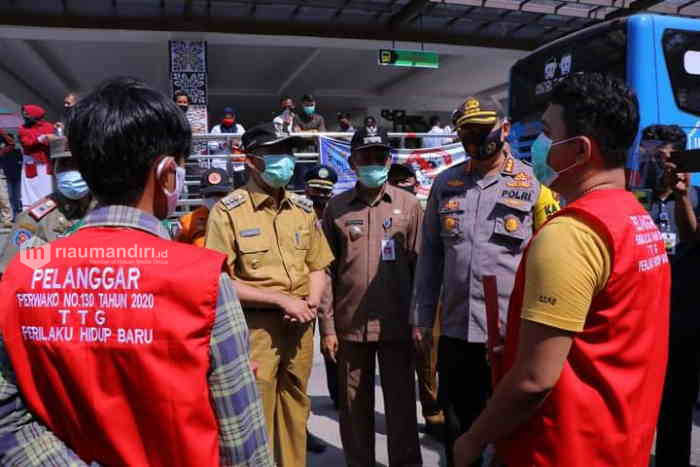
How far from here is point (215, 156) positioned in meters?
7.93

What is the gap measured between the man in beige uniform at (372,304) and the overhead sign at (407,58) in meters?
8.17

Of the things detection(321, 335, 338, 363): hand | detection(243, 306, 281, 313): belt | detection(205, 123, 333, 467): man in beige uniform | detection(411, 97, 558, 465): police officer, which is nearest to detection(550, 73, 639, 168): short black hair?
detection(411, 97, 558, 465): police officer

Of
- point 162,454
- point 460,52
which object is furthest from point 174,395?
point 460,52

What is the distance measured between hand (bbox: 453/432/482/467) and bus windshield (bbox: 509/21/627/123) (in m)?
3.80

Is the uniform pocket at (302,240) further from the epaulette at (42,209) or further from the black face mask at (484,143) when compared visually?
the epaulette at (42,209)

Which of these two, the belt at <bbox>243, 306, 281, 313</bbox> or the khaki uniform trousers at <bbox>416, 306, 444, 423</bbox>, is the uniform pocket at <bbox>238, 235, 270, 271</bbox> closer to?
the belt at <bbox>243, 306, 281, 313</bbox>

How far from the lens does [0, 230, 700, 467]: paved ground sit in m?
3.42

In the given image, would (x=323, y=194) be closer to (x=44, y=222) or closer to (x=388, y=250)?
(x=388, y=250)

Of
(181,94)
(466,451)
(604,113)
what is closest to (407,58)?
(181,94)

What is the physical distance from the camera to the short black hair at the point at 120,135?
108 cm

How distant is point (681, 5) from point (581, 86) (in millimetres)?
11847

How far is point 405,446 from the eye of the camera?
305 cm

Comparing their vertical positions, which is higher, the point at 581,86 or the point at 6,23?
Answer: the point at 6,23

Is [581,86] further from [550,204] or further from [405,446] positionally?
[405,446]
